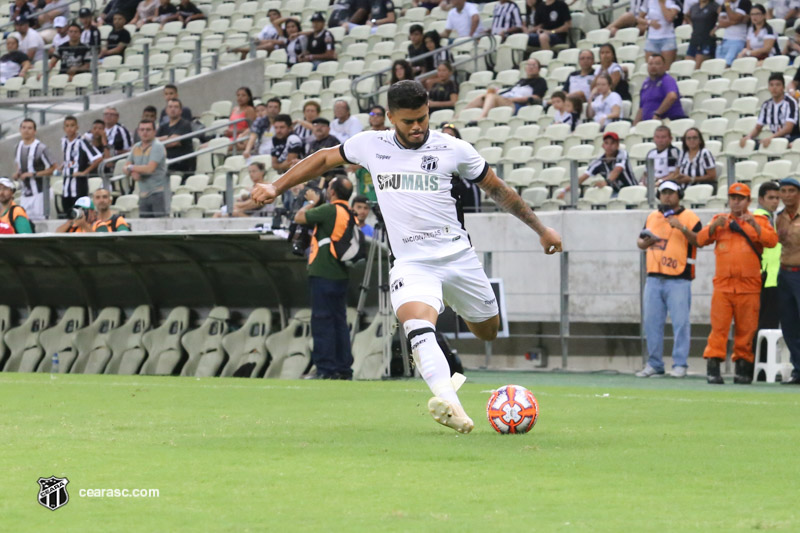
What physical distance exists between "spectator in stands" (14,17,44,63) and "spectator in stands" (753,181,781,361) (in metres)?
19.4

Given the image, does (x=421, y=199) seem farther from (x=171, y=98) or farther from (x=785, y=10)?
(x=171, y=98)

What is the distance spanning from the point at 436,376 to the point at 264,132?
597 inches

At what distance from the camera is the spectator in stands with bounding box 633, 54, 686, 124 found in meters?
19.1

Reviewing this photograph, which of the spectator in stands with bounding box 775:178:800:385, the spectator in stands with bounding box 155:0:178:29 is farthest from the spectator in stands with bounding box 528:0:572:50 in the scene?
the spectator in stands with bounding box 155:0:178:29

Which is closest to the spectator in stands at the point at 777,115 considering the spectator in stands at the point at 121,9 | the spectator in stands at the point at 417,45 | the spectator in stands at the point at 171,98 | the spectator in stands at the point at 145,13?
the spectator in stands at the point at 417,45

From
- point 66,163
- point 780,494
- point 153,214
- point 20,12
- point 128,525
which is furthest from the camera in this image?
point 20,12

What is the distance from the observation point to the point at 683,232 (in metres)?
15.2

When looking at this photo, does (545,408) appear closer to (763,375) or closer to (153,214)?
(763,375)

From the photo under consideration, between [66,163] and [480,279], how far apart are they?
15.2 m

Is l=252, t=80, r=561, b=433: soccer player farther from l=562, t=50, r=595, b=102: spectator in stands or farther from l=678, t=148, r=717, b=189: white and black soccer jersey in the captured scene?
l=562, t=50, r=595, b=102: spectator in stands

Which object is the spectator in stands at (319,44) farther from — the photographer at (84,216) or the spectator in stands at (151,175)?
the photographer at (84,216)

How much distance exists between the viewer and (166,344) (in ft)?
55.9

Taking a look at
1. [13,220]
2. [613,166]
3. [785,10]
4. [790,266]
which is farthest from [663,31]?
[13,220]

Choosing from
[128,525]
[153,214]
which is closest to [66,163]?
[153,214]
